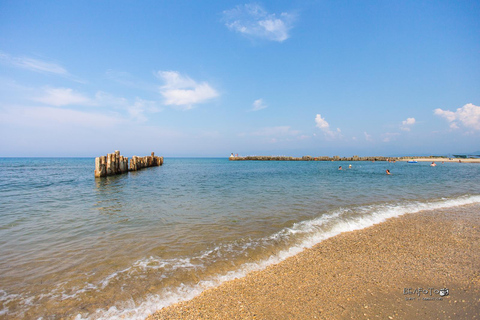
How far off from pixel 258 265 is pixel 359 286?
6.88 ft

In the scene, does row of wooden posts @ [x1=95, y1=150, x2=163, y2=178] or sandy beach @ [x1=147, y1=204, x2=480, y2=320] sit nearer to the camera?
sandy beach @ [x1=147, y1=204, x2=480, y2=320]

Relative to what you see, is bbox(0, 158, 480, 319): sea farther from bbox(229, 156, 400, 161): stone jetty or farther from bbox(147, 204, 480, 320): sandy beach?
bbox(229, 156, 400, 161): stone jetty

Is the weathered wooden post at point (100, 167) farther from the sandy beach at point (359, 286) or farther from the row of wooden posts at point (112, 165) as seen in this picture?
the sandy beach at point (359, 286)

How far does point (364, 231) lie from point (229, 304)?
596 cm

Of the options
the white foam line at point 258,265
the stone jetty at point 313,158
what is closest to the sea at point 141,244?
the white foam line at point 258,265

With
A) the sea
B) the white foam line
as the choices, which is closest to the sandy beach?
the white foam line

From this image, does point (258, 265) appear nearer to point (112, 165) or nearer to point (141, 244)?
point (141, 244)

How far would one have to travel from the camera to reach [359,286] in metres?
4.14

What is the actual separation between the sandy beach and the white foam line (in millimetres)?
229

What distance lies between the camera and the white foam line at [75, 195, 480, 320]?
11.7 feet

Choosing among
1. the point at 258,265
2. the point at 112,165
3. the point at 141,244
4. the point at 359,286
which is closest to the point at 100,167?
the point at 112,165

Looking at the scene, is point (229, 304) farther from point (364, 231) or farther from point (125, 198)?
point (125, 198)

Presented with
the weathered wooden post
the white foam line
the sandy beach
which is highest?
the weathered wooden post

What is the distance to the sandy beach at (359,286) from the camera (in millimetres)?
3428
